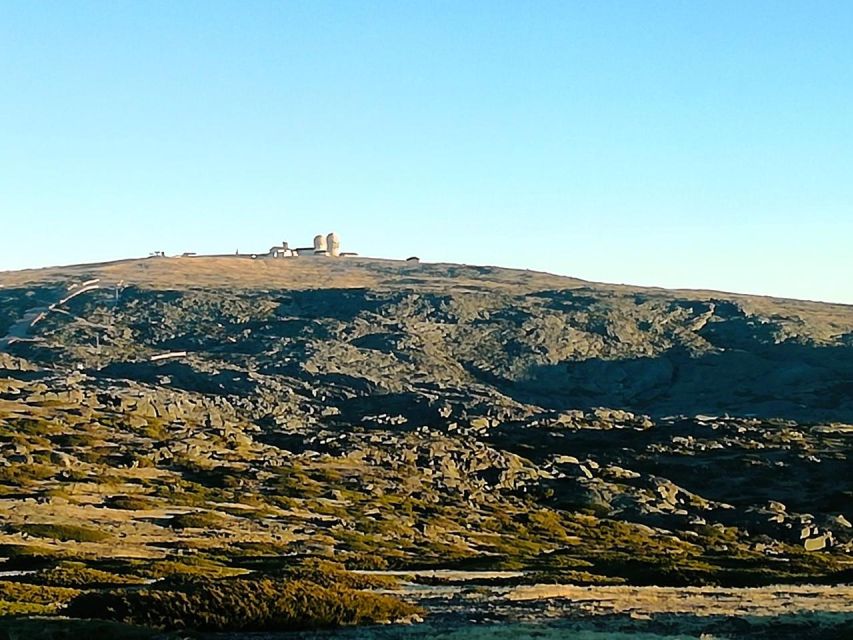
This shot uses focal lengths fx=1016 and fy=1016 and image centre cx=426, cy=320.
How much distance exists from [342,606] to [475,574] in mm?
18852

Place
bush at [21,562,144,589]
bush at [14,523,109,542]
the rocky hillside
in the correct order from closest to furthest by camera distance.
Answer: bush at [21,562,144,589] → bush at [14,523,109,542] → the rocky hillside

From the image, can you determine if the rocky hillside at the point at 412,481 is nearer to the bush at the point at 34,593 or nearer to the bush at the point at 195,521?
the bush at the point at 195,521

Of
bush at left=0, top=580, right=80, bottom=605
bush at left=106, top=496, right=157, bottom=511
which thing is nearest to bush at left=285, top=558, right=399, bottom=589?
bush at left=0, top=580, right=80, bottom=605

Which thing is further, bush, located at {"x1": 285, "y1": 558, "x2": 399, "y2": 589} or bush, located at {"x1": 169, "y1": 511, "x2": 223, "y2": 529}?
bush, located at {"x1": 169, "y1": 511, "x2": 223, "y2": 529}

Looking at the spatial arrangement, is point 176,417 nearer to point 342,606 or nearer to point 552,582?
point 552,582

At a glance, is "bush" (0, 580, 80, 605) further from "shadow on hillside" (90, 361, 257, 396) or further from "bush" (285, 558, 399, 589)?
"shadow on hillside" (90, 361, 257, 396)

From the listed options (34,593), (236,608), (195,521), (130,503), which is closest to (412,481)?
(130,503)

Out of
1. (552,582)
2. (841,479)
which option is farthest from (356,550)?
(841,479)

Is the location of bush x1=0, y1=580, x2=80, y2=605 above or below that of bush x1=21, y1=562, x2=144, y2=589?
above

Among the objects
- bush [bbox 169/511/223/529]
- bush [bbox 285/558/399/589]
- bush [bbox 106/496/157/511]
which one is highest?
bush [bbox 285/558/399/589]

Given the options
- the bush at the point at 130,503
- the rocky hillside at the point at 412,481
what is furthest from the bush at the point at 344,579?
the bush at the point at 130,503

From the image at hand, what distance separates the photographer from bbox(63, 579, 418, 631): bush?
71.7ft

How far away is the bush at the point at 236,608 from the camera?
21859 millimetres

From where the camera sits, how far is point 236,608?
2214cm
